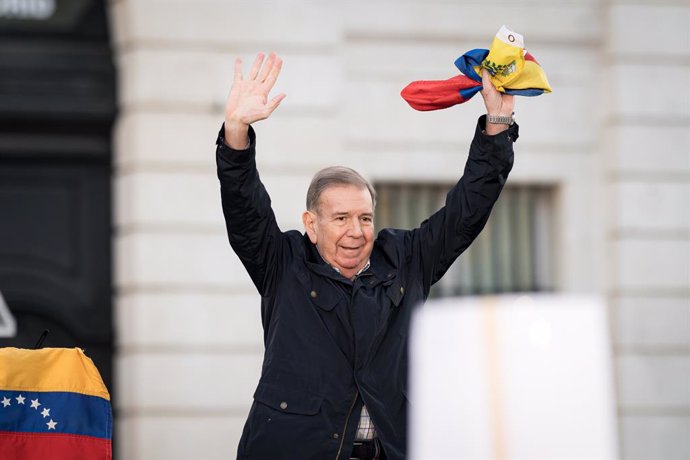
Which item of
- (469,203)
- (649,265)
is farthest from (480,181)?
(649,265)

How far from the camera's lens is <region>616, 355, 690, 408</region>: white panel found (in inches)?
394

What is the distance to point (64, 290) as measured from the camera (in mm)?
9797

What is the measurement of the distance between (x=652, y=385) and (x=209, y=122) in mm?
3410

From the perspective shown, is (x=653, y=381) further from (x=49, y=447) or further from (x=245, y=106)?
(x=245, y=106)

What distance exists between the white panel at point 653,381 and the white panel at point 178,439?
2.61m

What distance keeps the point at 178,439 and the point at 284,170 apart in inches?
72.9

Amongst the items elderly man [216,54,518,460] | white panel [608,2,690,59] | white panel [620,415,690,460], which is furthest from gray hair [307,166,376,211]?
white panel [608,2,690,59]

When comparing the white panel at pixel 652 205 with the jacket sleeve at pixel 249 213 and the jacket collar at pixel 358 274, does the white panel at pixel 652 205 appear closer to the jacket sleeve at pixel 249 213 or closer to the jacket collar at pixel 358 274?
the jacket collar at pixel 358 274

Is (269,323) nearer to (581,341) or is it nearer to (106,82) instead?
(581,341)

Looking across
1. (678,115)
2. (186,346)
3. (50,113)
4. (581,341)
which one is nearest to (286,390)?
(581,341)

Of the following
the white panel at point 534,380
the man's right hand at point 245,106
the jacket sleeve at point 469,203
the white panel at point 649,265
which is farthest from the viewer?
the white panel at point 649,265

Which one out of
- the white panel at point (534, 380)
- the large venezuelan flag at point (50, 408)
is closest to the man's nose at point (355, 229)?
the large venezuelan flag at point (50, 408)

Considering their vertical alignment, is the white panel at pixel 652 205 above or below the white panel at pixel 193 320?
above

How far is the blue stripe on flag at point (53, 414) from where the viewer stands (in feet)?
17.3
